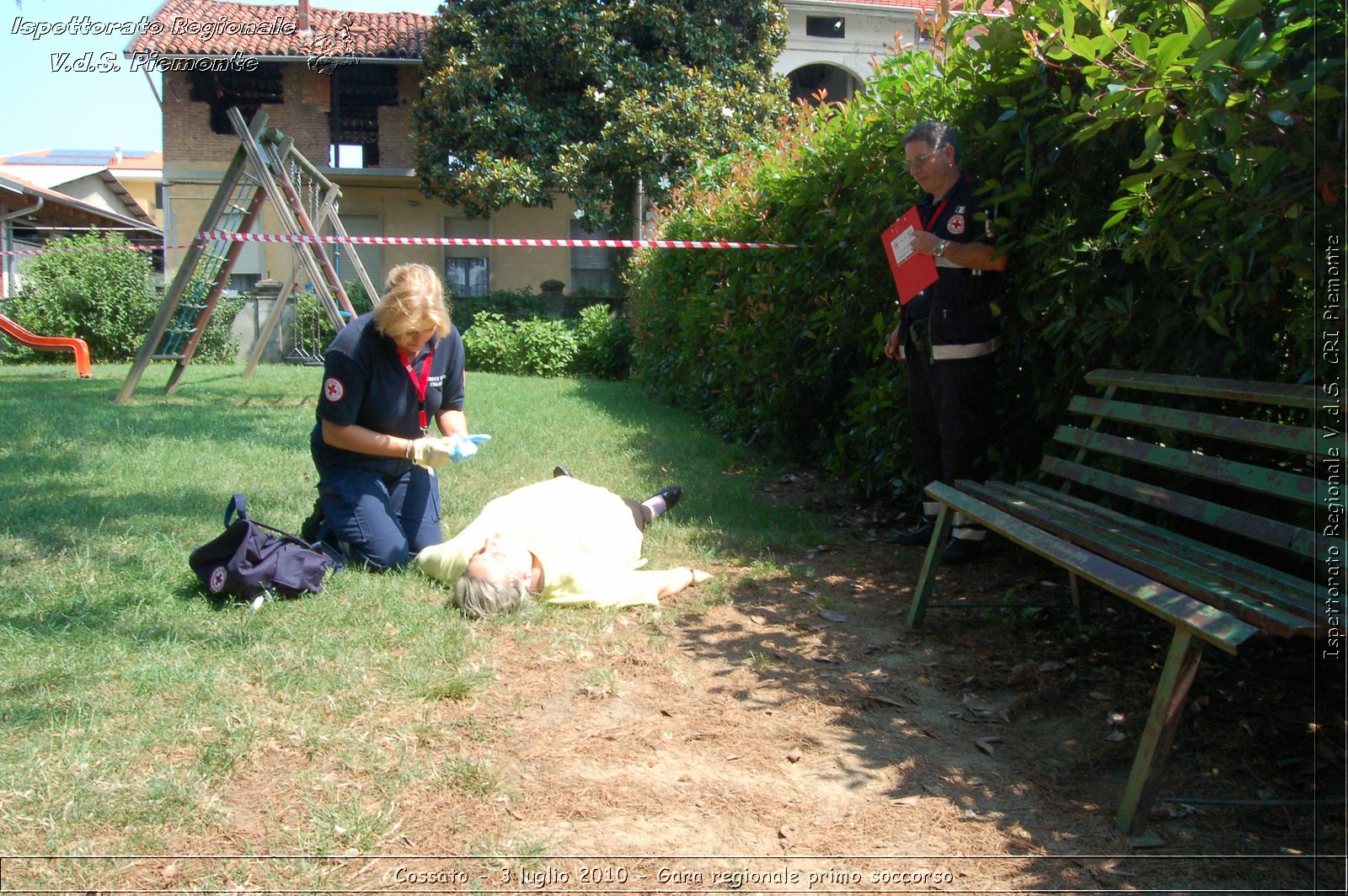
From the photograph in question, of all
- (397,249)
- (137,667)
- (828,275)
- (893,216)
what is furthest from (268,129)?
(397,249)

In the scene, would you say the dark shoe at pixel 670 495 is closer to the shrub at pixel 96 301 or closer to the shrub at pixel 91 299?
the shrub at pixel 96 301

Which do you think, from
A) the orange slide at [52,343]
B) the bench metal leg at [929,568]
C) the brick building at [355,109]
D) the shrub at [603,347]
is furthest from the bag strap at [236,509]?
the brick building at [355,109]

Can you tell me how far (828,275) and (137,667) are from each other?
4650mm

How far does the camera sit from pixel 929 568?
4.07m

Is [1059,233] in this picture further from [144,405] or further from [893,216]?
[144,405]

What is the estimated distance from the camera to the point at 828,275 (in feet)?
21.4

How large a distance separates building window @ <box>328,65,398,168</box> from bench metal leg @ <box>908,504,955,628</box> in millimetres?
25471

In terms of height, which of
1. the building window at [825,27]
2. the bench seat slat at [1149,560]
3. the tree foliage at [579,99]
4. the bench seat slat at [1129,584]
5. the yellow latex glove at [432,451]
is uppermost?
the building window at [825,27]

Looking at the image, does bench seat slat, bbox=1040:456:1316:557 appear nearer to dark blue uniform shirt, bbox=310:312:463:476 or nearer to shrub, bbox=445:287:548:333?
dark blue uniform shirt, bbox=310:312:463:476

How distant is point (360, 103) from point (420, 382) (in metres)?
24.5

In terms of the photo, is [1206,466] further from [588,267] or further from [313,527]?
[588,267]

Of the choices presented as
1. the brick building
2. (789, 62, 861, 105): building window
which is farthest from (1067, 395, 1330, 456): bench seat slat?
(789, 62, 861, 105): building window

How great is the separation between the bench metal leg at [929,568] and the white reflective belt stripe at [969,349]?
958 mm

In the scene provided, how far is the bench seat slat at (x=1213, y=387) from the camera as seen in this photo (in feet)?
9.05
